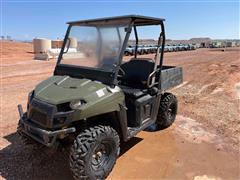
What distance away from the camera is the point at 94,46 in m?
4.60

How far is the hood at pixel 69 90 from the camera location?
3.56 meters

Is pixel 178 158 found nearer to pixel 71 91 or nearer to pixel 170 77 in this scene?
pixel 170 77

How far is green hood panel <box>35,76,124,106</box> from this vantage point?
11.6 ft

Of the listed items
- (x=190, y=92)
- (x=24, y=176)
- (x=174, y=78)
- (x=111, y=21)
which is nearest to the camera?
(x=24, y=176)

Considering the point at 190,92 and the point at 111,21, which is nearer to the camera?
the point at 111,21

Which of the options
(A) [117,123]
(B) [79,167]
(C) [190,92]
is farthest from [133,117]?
(C) [190,92]

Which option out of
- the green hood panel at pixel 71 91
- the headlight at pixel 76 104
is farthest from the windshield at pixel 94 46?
the headlight at pixel 76 104

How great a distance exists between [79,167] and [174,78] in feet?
10.4

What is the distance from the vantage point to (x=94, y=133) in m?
3.52

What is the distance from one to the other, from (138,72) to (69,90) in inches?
77.4

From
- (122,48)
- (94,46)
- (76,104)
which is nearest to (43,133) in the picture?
(76,104)

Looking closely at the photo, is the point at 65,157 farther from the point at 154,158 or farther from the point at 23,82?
the point at 23,82

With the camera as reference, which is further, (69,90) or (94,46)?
(94,46)

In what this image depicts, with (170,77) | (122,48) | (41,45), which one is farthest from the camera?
(41,45)
